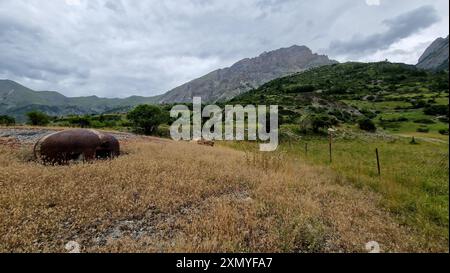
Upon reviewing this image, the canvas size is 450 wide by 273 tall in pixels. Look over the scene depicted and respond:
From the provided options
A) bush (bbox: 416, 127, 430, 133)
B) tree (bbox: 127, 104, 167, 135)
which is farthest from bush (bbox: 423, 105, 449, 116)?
tree (bbox: 127, 104, 167, 135)

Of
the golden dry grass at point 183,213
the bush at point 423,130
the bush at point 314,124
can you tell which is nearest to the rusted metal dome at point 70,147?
the golden dry grass at point 183,213

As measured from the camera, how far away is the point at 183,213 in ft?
21.6

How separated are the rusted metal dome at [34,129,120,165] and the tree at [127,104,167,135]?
28.0 meters

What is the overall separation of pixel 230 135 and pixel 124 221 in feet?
98.9

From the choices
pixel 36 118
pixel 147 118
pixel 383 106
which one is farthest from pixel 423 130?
pixel 36 118

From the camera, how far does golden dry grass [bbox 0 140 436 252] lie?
5.11 m

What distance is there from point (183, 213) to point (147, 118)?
35572 millimetres

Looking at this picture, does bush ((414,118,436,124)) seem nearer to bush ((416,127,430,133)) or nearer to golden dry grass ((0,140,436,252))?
bush ((416,127,430,133))

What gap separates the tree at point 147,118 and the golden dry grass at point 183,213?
30.1m

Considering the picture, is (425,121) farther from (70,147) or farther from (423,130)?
(70,147)

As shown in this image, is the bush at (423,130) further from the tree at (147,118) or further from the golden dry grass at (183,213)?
the golden dry grass at (183,213)

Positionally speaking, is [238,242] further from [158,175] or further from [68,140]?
[68,140]

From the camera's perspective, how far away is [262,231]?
568 centimetres
